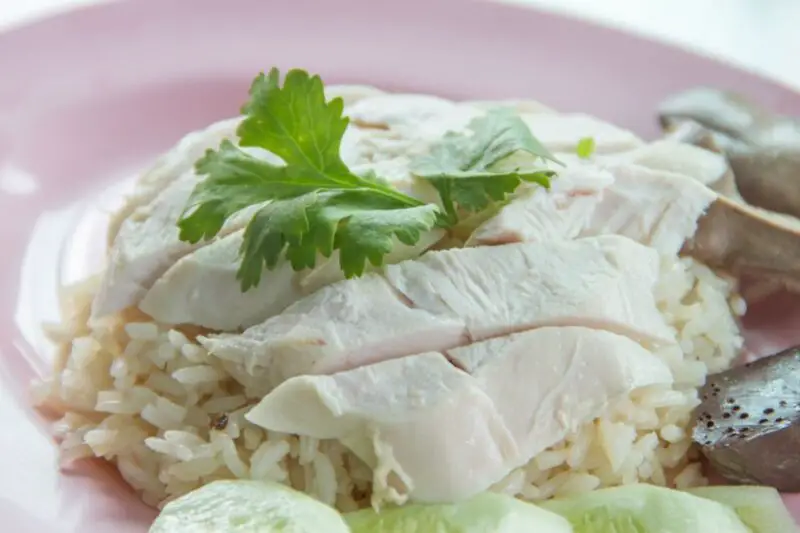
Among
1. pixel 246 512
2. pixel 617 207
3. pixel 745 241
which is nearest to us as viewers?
pixel 246 512

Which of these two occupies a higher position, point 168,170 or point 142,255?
point 168,170

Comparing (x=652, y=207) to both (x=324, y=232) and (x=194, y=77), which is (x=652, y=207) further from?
(x=194, y=77)

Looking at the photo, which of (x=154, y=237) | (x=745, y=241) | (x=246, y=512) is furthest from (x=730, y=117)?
(x=246, y=512)

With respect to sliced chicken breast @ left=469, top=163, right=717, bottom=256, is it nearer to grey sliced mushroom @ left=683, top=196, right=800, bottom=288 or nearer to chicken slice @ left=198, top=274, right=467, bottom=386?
grey sliced mushroom @ left=683, top=196, right=800, bottom=288

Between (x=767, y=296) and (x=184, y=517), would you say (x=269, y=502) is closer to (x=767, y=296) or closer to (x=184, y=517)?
(x=184, y=517)

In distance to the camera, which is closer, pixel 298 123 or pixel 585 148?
pixel 298 123

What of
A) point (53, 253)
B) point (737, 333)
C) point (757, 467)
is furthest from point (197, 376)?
point (737, 333)

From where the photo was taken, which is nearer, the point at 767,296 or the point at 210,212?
the point at 210,212
